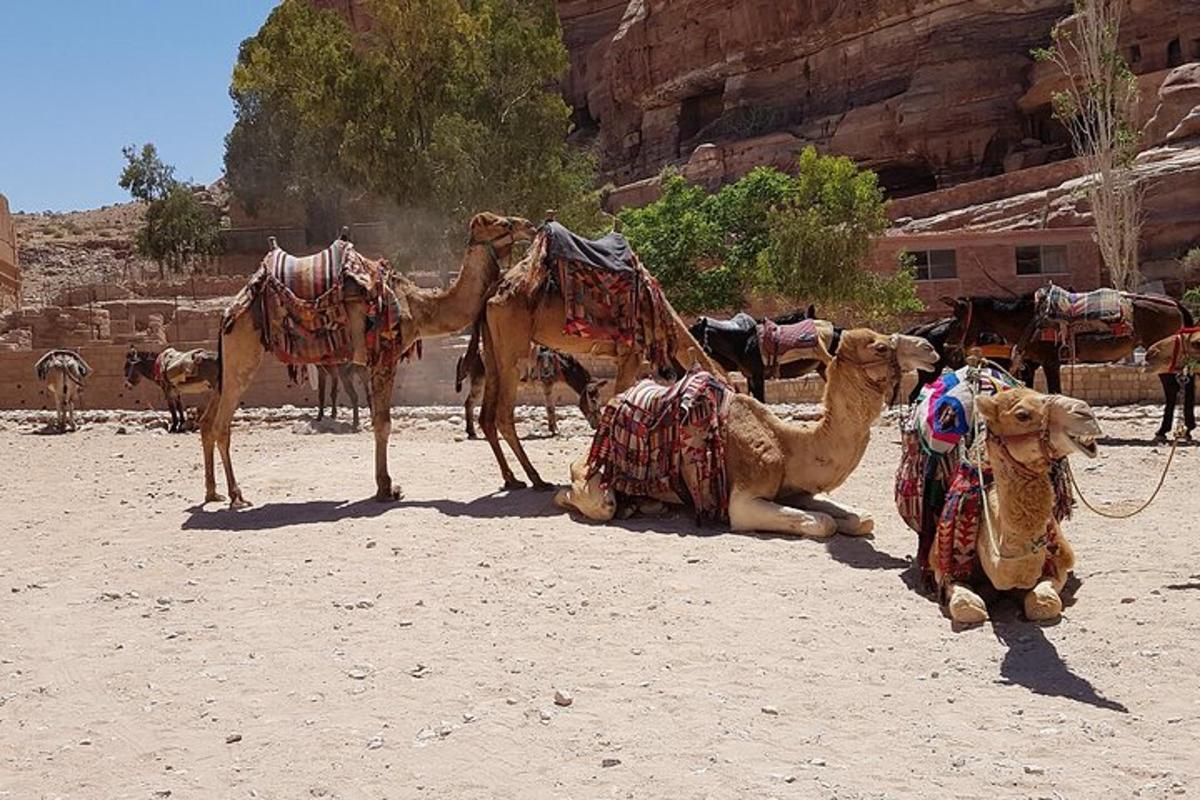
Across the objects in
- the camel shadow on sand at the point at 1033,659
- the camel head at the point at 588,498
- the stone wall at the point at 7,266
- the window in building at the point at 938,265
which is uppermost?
the stone wall at the point at 7,266

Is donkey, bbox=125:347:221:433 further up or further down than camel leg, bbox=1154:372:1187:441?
further up

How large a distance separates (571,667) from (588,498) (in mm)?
3043

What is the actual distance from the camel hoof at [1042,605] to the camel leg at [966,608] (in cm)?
19

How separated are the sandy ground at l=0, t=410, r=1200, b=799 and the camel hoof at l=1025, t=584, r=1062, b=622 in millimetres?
81

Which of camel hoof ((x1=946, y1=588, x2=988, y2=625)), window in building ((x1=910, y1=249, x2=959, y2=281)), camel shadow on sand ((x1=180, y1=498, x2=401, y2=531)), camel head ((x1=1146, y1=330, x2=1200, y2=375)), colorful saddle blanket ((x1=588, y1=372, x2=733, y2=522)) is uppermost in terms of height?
window in building ((x1=910, y1=249, x2=959, y2=281))

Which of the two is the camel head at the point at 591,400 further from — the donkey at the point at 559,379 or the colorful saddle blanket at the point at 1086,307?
the colorful saddle blanket at the point at 1086,307

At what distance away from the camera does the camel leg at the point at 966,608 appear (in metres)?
5.13

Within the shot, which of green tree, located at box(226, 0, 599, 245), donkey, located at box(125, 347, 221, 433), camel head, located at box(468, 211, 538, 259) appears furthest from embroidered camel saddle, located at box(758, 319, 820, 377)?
green tree, located at box(226, 0, 599, 245)

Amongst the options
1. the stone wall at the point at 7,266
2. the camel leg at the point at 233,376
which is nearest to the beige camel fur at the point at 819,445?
the camel leg at the point at 233,376

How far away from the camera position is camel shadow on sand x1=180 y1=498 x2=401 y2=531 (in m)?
8.48

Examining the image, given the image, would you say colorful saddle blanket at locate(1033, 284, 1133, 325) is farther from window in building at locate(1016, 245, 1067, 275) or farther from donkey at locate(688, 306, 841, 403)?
window in building at locate(1016, 245, 1067, 275)

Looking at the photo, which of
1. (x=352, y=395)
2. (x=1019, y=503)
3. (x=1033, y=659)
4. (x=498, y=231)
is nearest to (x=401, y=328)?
(x=498, y=231)

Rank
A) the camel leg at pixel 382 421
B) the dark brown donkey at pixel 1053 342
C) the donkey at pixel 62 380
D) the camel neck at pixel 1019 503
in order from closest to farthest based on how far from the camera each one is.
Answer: the camel neck at pixel 1019 503
the camel leg at pixel 382 421
the dark brown donkey at pixel 1053 342
the donkey at pixel 62 380

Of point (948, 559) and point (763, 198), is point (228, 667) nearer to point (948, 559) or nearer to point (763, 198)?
point (948, 559)
